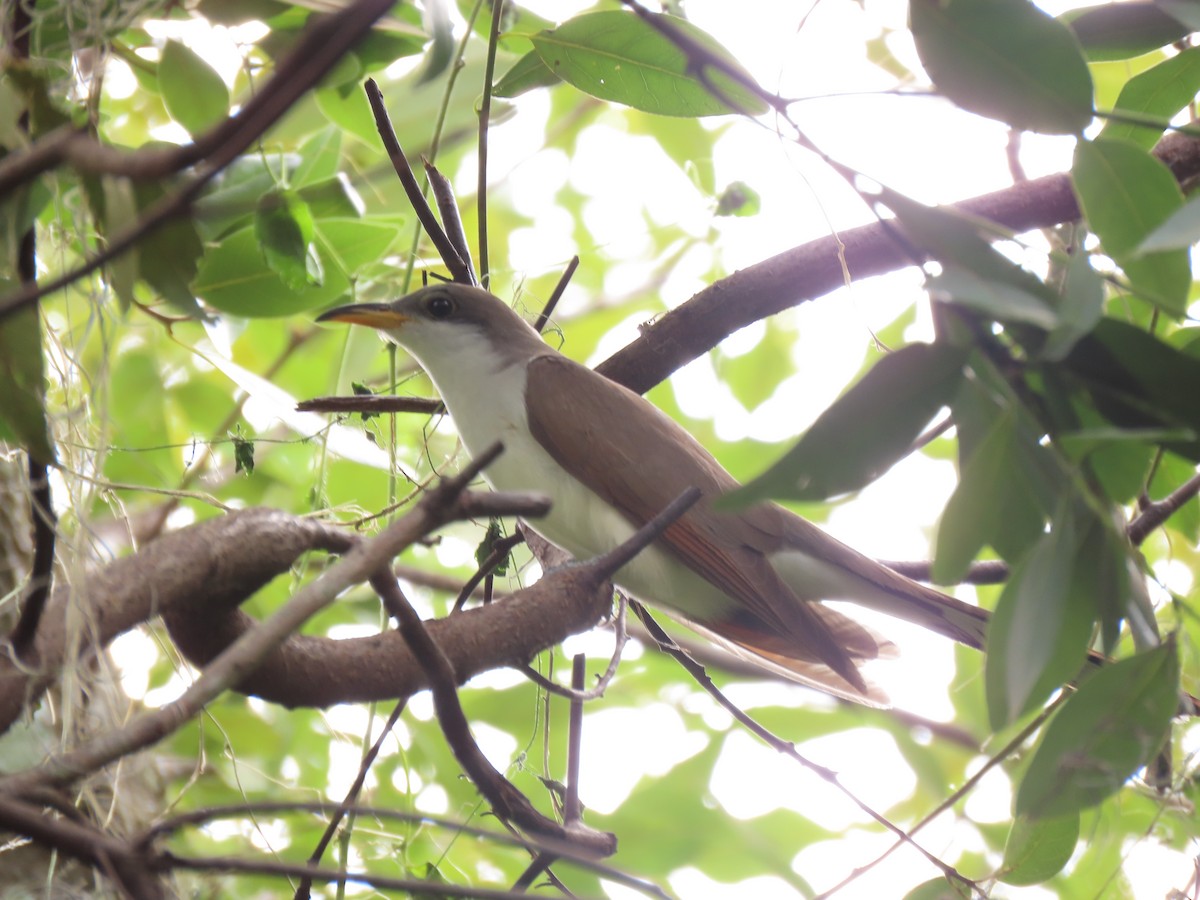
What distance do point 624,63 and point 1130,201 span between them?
4.11 ft

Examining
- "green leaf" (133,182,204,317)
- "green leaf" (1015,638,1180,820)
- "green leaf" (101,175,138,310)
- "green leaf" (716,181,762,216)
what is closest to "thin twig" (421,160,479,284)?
"green leaf" (716,181,762,216)

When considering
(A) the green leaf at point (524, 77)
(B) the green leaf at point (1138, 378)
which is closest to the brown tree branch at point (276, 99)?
(B) the green leaf at point (1138, 378)

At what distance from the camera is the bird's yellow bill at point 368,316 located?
291 centimetres

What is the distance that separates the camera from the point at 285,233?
2.25m

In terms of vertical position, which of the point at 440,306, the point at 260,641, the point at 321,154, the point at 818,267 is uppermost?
the point at 321,154

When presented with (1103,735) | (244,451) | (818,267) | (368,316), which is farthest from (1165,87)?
(368,316)

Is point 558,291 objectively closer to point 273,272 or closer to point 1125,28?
point 273,272

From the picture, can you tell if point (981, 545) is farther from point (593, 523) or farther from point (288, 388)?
point (288, 388)

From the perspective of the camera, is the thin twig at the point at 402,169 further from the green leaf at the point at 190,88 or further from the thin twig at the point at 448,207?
the green leaf at the point at 190,88

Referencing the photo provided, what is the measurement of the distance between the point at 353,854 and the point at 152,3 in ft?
6.68

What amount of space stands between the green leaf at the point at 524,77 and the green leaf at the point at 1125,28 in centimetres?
119

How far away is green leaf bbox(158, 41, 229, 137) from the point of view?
7.41 feet

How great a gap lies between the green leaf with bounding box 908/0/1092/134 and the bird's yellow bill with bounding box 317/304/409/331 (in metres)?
1.90

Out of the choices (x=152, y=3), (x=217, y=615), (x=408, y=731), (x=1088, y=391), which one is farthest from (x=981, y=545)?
(x=408, y=731)
